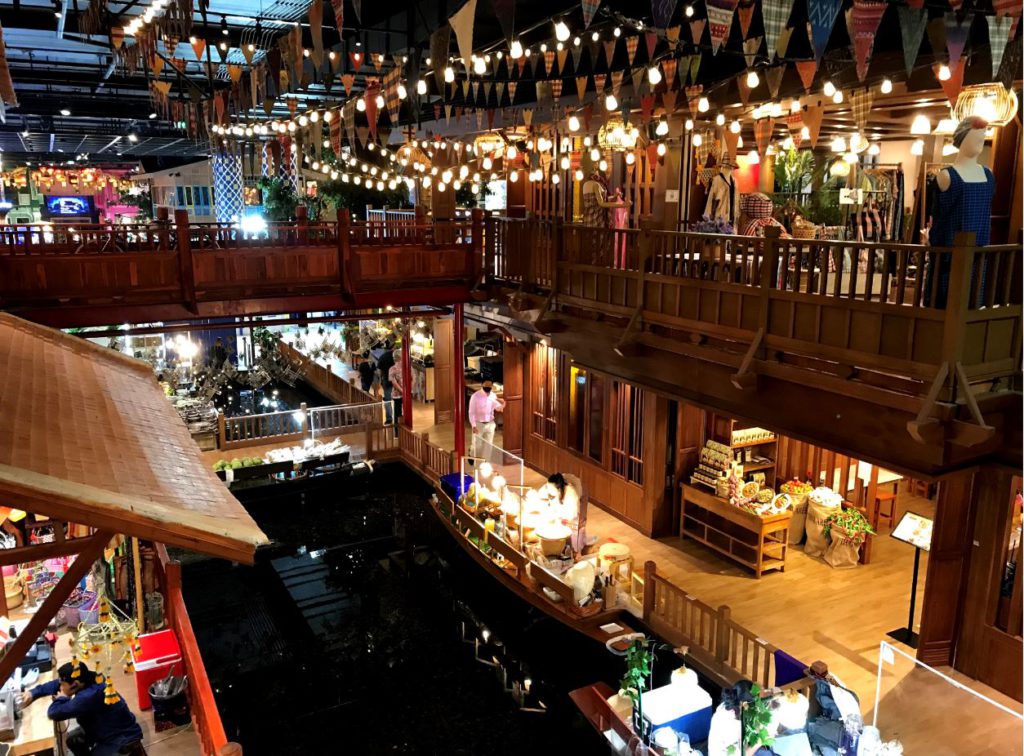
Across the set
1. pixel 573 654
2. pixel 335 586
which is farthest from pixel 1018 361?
pixel 335 586


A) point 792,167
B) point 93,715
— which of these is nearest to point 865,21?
point 792,167

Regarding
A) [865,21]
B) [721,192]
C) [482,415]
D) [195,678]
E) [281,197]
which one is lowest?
[482,415]

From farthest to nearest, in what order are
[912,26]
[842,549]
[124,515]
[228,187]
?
1. [228,187]
2. [842,549]
3. [912,26]
4. [124,515]

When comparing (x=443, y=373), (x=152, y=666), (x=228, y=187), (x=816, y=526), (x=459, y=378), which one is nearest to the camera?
(x=152, y=666)

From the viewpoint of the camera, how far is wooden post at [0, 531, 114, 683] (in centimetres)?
370

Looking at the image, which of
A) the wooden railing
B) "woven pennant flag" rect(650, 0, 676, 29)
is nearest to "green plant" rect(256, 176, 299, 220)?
the wooden railing

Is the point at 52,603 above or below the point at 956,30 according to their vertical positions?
below

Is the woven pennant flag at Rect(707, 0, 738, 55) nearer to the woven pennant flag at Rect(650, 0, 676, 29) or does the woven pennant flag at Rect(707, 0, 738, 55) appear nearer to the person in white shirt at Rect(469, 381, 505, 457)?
the woven pennant flag at Rect(650, 0, 676, 29)

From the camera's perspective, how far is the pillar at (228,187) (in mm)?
32812

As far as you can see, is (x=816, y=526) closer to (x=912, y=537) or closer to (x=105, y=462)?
(x=912, y=537)

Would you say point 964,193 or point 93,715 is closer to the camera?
point 964,193

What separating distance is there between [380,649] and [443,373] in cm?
1066

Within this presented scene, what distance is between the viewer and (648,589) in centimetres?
1017

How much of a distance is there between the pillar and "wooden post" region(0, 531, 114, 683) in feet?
103
